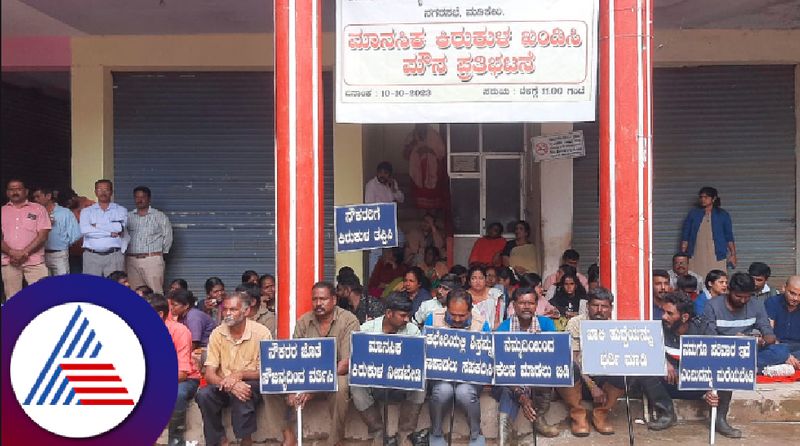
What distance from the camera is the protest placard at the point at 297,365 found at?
643 centimetres

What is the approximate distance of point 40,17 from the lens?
394 inches

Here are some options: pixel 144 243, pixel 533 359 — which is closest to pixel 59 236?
pixel 144 243

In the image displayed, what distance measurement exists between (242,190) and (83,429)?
9.64 meters

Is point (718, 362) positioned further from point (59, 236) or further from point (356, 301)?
point (59, 236)

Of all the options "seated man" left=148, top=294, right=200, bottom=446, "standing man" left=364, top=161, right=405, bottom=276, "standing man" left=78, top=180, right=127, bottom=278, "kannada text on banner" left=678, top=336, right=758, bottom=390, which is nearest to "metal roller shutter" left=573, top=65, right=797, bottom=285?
"standing man" left=364, top=161, right=405, bottom=276

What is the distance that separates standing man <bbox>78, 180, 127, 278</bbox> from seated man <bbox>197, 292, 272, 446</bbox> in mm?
3588

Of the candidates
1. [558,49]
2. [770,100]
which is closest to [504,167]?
[770,100]

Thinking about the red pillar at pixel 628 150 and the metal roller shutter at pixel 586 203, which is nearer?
the red pillar at pixel 628 150

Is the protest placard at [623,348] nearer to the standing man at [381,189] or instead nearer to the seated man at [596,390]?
the seated man at [596,390]

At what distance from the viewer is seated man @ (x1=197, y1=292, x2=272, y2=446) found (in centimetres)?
665

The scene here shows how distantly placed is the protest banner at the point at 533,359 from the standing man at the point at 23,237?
5.42 meters

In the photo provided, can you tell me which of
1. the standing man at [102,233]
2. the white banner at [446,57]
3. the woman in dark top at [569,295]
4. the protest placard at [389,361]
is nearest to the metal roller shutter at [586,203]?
the woman in dark top at [569,295]

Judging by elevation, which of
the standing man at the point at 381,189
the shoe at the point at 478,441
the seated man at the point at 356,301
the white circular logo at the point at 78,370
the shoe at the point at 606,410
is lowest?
the shoe at the point at 478,441

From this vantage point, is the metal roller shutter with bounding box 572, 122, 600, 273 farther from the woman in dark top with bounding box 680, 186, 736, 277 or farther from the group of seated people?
the group of seated people
